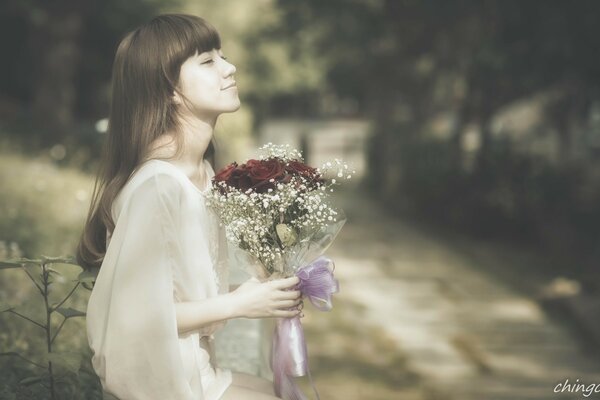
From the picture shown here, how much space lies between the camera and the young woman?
7.07ft

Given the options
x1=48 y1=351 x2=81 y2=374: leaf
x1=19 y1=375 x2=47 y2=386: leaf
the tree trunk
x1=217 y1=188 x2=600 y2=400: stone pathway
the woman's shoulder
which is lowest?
x1=19 y1=375 x2=47 y2=386: leaf

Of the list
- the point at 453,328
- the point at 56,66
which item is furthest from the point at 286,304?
the point at 56,66

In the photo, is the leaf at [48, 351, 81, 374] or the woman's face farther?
the leaf at [48, 351, 81, 374]

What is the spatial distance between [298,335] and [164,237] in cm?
54

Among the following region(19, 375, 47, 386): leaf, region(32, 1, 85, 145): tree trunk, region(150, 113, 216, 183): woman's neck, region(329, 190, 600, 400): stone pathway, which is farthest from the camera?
region(32, 1, 85, 145): tree trunk

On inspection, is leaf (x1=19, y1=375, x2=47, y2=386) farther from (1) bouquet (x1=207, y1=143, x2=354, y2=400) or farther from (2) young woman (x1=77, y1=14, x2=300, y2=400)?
(1) bouquet (x1=207, y1=143, x2=354, y2=400)

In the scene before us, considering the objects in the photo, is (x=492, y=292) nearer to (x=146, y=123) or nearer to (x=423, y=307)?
(x=423, y=307)

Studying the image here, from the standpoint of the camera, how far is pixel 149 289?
7.05 feet

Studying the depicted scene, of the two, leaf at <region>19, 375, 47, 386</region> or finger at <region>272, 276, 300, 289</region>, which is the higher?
finger at <region>272, 276, 300, 289</region>

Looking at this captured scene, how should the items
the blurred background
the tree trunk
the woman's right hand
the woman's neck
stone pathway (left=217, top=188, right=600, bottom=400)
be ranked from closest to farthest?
the woman's right hand < the woman's neck < stone pathway (left=217, top=188, right=600, bottom=400) < the blurred background < the tree trunk

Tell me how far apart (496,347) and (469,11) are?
293 inches

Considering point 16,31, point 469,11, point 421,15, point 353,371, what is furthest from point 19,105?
point 353,371

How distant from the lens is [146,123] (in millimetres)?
2346

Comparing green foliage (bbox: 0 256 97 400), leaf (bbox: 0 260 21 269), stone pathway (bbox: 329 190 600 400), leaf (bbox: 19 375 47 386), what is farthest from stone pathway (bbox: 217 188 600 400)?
leaf (bbox: 0 260 21 269)
